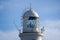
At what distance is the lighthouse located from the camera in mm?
27297

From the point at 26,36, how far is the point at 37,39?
1627 mm

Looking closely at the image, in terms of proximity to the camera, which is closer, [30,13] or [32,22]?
[30,13]

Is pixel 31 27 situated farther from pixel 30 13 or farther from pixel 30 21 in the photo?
pixel 30 13

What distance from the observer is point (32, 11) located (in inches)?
1101

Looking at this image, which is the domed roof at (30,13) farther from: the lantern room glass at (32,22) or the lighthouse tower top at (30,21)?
the lantern room glass at (32,22)

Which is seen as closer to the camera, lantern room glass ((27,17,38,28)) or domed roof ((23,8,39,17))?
domed roof ((23,8,39,17))

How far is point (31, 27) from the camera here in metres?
27.9

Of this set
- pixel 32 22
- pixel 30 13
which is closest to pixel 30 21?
pixel 32 22

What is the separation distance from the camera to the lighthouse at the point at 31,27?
89.6 feet

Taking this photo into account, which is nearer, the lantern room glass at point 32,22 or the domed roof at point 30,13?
the domed roof at point 30,13

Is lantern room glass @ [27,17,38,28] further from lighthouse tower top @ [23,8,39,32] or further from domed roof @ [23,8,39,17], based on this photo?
domed roof @ [23,8,39,17]

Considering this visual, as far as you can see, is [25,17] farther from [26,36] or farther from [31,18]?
[26,36]

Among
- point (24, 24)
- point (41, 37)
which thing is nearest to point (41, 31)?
point (41, 37)

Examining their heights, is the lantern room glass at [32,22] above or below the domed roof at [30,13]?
below
